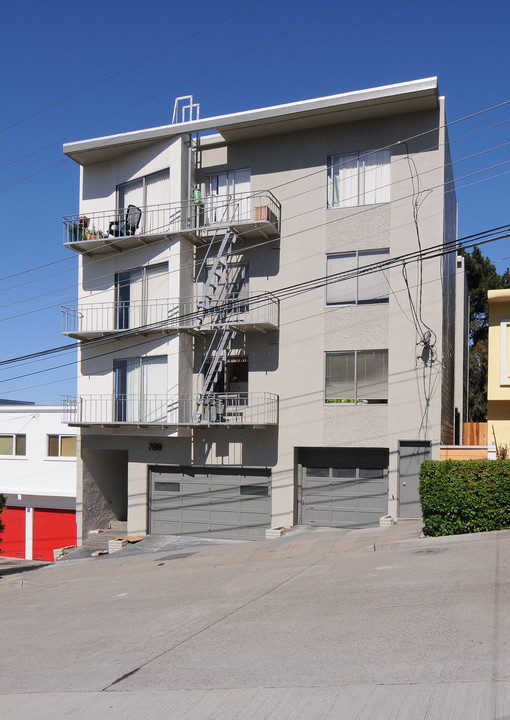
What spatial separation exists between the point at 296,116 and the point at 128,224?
6.53m

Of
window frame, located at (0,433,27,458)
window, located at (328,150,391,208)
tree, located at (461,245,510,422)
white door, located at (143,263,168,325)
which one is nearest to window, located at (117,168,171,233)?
white door, located at (143,263,168,325)

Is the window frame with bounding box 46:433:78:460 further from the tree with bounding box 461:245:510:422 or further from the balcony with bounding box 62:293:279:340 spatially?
the tree with bounding box 461:245:510:422

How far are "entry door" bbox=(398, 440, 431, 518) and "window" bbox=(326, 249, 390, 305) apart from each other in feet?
14.0

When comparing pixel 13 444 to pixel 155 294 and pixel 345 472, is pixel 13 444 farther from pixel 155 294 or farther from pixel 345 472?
pixel 345 472

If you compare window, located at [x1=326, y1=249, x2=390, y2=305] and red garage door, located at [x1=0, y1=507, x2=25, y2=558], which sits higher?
window, located at [x1=326, y1=249, x2=390, y2=305]

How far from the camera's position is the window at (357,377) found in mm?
20656

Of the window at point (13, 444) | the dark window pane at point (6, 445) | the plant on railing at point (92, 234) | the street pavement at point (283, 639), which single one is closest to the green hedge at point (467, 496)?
the street pavement at point (283, 639)

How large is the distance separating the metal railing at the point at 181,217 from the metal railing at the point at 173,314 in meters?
2.21

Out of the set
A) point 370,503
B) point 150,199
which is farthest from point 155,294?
point 370,503

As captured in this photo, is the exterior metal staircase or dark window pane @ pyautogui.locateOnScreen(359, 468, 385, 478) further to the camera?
the exterior metal staircase

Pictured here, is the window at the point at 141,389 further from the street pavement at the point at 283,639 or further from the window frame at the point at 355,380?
the street pavement at the point at 283,639

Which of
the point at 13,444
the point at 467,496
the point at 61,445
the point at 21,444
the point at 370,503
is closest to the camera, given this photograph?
the point at 467,496

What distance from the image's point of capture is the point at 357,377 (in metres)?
20.9

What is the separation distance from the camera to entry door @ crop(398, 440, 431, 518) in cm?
2005
